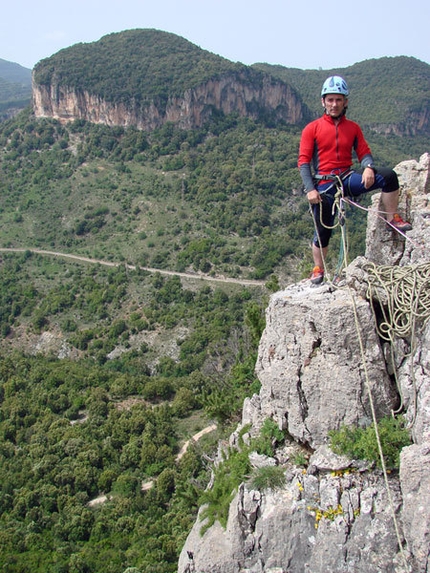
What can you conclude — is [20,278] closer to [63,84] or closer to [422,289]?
[63,84]

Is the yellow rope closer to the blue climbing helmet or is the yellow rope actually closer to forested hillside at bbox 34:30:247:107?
the blue climbing helmet

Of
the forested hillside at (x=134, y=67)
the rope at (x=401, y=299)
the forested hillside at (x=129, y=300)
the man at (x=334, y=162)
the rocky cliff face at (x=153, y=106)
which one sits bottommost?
the forested hillside at (x=129, y=300)

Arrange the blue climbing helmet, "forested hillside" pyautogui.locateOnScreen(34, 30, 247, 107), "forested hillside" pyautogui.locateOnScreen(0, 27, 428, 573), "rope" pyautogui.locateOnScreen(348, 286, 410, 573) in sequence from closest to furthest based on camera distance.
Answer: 1. "rope" pyautogui.locateOnScreen(348, 286, 410, 573)
2. the blue climbing helmet
3. "forested hillside" pyautogui.locateOnScreen(0, 27, 428, 573)
4. "forested hillside" pyautogui.locateOnScreen(34, 30, 247, 107)

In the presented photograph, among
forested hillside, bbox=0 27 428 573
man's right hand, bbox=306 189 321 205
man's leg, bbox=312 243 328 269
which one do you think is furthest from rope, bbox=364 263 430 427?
forested hillside, bbox=0 27 428 573

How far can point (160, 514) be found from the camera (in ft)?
75.9

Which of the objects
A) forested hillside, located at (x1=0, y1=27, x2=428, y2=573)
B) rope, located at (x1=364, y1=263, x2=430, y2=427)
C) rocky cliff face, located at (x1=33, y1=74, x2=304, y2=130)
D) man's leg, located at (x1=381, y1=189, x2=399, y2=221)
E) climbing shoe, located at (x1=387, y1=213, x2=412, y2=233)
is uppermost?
rocky cliff face, located at (x1=33, y1=74, x2=304, y2=130)

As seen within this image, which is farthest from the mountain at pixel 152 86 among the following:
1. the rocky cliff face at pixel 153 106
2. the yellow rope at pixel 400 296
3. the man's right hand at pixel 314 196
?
the yellow rope at pixel 400 296

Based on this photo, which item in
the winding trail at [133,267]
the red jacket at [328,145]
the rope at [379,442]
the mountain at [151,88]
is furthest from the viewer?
the mountain at [151,88]

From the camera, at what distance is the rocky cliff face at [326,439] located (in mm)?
6422

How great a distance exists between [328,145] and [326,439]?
4.58 m

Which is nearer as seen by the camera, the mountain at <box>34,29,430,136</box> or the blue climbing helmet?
the blue climbing helmet

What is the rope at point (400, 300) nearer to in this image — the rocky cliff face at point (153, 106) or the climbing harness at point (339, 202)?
the climbing harness at point (339, 202)

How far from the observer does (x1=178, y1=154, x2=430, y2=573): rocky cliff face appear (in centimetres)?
642

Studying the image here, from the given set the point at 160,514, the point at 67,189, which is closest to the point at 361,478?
the point at 160,514
